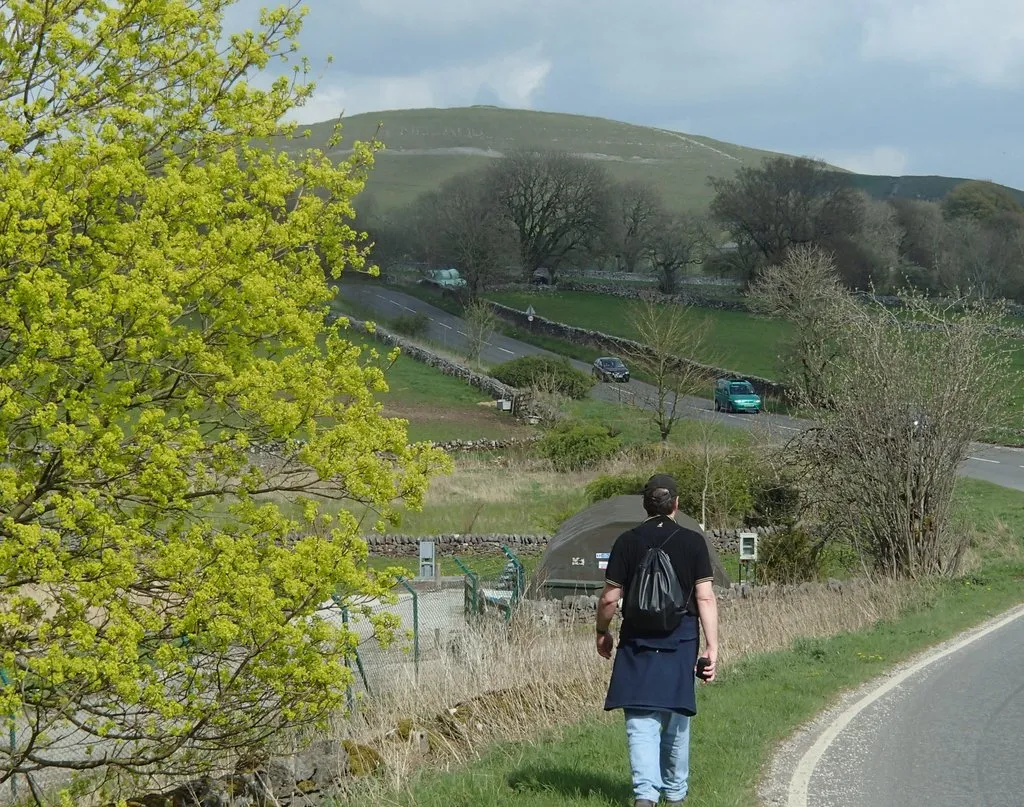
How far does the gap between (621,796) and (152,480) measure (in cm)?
345

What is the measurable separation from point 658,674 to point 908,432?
638 inches

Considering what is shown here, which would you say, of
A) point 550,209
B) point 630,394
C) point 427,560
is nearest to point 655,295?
point 550,209

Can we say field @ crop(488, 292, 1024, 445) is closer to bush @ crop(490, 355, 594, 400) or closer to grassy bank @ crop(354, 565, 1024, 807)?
bush @ crop(490, 355, 594, 400)

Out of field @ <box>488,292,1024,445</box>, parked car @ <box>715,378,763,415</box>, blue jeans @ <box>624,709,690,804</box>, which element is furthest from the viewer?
field @ <box>488,292,1024,445</box>

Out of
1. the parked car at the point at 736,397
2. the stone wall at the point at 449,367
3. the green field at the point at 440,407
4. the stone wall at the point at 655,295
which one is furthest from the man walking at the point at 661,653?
the stone wall at the point at 655,295

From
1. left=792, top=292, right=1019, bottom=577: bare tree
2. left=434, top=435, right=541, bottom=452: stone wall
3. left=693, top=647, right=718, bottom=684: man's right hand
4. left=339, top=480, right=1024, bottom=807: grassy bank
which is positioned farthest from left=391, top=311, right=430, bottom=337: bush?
left=693, top=647, right=718, bottom=684: man's right hand

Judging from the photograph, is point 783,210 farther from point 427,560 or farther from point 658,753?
point 658,753

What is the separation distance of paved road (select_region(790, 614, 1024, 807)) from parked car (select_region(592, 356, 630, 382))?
180 ft

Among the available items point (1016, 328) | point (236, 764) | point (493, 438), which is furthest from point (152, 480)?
point (493, 438)

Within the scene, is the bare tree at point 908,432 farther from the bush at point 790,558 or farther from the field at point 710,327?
the field at point 710,327

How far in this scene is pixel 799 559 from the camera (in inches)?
1032

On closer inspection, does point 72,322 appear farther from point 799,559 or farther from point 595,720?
point 799,559

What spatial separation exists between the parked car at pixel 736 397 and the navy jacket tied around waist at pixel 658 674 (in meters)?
52.0

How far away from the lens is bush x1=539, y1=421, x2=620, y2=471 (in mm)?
43625
